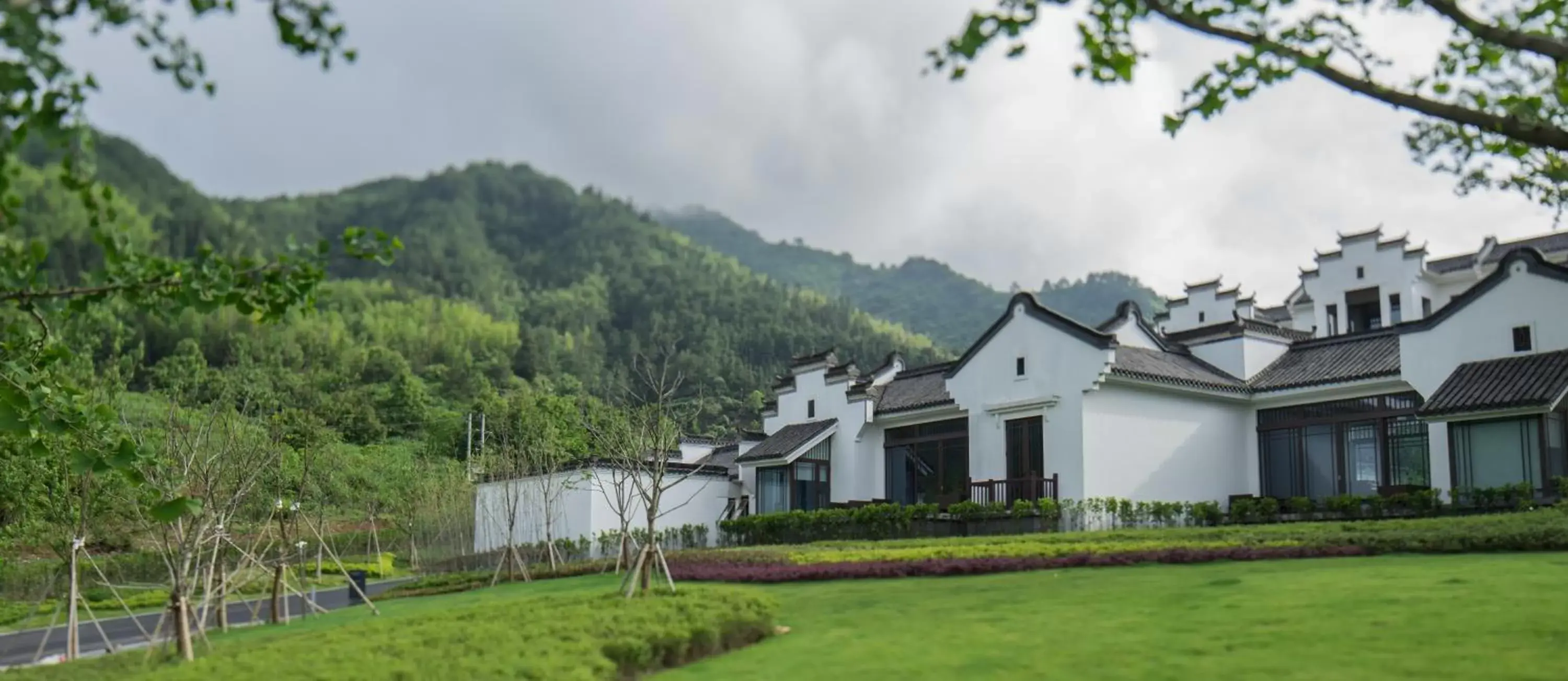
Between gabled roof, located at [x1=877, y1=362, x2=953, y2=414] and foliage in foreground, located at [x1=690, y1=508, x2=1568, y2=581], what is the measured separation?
23.5 ft

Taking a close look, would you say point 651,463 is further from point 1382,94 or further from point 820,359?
point 1382,94

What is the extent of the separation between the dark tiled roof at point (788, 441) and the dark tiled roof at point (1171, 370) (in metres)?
6.46

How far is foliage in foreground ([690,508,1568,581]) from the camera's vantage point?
518 inches

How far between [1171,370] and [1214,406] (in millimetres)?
964

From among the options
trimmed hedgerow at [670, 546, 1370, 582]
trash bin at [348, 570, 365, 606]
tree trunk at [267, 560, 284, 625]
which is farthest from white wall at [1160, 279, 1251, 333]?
tree trunk at [267, 560, 284, 625]

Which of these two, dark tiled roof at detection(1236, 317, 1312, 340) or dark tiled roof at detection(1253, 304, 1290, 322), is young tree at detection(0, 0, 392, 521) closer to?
dark tiled roof at detection(1236, 317, 1312, 340)

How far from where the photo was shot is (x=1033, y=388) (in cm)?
2234

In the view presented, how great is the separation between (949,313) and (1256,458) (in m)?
77.4

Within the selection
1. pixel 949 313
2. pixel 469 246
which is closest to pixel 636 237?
pixel 469 246

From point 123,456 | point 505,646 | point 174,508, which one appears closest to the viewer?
point 174,508

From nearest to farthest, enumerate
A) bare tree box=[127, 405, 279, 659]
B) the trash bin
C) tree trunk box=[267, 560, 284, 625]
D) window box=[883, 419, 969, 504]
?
1. bare tree box=[127, 405, 279, 659]
2. tree trunk box=[267, 560, 284, 625]
3. the trash bin
4. window box=[883, 419, 969, 504]

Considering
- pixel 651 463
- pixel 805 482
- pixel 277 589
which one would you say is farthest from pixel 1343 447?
pixel 277 589

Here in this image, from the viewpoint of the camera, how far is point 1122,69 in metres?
6.37

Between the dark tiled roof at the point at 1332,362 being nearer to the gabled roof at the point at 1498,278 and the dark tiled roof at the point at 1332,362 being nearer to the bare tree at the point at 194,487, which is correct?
the gabled roof at the point at 1498,278
